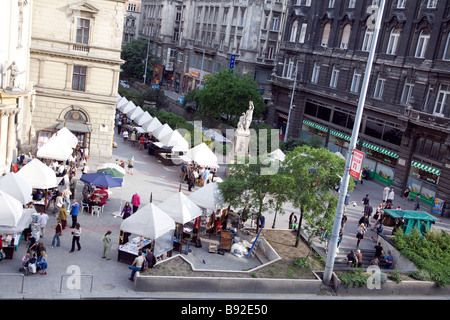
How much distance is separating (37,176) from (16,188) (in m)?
2.04

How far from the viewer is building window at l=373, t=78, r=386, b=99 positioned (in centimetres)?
4378

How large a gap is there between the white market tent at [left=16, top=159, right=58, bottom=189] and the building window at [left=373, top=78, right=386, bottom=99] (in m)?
30.5

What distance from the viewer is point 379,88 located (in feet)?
145

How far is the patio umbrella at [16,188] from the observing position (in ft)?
69.9

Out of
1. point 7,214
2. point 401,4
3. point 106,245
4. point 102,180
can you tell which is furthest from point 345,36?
point 7,214

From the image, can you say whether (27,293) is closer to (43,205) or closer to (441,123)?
(43,205)

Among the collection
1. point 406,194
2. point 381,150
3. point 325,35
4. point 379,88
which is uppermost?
point 325,35

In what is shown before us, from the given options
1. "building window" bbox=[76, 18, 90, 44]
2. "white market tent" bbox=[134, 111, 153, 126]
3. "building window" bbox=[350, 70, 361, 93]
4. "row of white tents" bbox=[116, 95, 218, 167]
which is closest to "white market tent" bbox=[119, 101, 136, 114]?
"row of white tents" bbox=[116, 95, 218, 167]

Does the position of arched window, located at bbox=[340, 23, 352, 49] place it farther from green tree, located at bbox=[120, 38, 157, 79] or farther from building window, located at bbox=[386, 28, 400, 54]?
green tree, located at bbox=[120, 38, 157, 79]

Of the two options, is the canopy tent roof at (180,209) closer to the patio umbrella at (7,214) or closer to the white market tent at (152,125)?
the patio umbrella at (7,214)

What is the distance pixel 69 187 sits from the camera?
26.4 meters

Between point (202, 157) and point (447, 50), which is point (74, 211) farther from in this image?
point (447, 50)

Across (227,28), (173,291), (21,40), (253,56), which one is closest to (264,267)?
(173,291)
